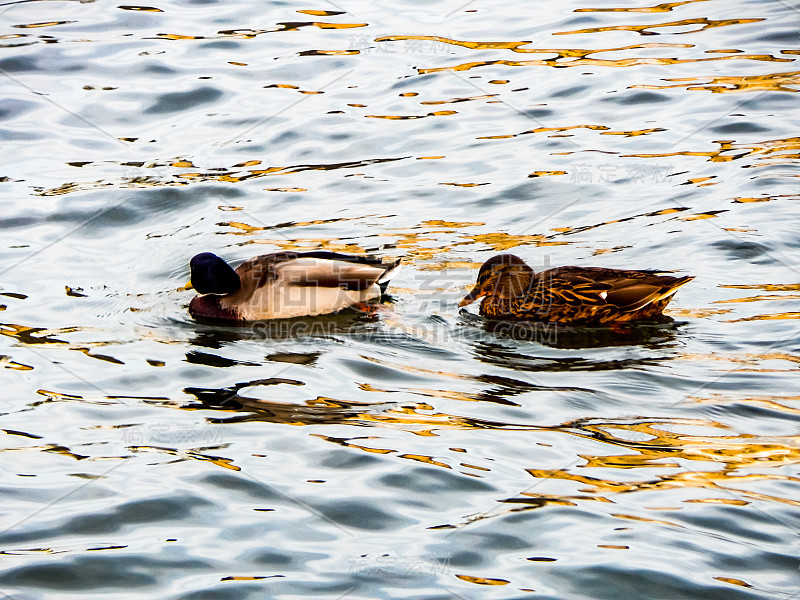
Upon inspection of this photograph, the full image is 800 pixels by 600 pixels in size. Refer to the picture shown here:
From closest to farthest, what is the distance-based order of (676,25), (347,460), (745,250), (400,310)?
(347,460)
(400,310)
(745,250)
(676,25)

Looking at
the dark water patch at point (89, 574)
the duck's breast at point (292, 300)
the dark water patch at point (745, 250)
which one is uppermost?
the dark water patch at point (745, 250)

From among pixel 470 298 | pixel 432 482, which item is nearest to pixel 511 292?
pixel 470 298

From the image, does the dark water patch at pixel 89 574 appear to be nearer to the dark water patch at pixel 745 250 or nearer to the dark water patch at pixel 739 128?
the dark water patch at pixel 745 250

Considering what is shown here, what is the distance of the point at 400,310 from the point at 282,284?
0.98m

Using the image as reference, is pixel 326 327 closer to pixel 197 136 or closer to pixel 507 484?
pixel 507 484

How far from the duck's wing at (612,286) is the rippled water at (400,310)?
28 centimetres

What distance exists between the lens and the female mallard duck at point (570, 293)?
25.1 ft

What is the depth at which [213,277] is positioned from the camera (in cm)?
845

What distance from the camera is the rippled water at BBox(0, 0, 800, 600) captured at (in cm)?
477

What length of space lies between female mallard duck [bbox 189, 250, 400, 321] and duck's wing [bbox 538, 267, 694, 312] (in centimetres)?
149

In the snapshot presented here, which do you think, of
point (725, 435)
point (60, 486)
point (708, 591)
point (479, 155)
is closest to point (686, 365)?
point (725, 435)

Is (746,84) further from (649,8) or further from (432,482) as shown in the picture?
(432,482)

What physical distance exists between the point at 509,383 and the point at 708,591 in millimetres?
2560

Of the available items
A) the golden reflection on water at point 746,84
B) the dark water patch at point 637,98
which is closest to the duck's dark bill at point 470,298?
the dark water patch at point 637,98
